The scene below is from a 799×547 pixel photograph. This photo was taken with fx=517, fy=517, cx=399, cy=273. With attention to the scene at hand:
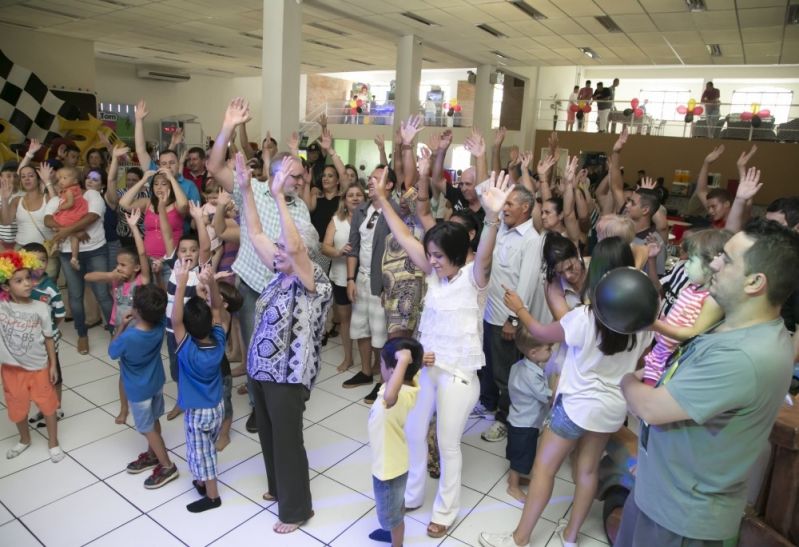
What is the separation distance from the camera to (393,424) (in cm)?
217

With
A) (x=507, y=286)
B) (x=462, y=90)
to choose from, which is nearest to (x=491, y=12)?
(x=507, y=286)

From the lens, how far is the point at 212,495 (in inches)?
103

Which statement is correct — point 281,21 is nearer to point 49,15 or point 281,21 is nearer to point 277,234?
point 277,234

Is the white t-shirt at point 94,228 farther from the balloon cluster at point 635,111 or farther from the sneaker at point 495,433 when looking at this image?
the balloon cluster at point 635,111

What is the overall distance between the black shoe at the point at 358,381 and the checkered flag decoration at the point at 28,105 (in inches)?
400

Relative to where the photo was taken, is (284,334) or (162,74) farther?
(162,74)

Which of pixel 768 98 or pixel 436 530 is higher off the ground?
pixel 768 98

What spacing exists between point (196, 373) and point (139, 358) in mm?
435

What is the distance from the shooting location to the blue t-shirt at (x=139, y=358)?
2.68m

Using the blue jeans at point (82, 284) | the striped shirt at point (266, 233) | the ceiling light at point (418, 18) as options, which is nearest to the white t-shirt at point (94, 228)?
the blue jeans at point (82, 284)

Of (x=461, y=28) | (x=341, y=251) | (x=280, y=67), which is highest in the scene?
(x=461, y=28)

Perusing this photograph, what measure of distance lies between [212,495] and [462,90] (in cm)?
1712

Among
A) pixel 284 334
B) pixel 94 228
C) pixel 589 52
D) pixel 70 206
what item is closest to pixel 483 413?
pixel 284 334

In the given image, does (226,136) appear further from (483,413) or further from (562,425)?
(483,413)
